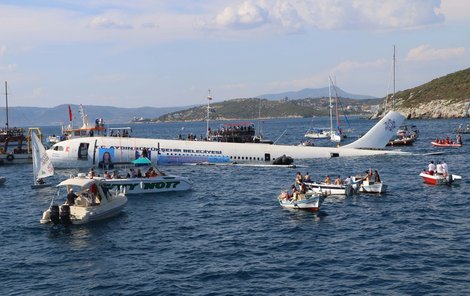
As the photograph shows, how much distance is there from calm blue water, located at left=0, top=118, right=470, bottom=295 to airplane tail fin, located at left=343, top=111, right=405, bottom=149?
29.2 meters

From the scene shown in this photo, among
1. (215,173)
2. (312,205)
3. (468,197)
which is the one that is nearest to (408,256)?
(312,205)

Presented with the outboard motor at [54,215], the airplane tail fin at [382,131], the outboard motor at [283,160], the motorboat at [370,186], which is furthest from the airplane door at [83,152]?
the motorboat at [370,186]

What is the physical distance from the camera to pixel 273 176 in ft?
235

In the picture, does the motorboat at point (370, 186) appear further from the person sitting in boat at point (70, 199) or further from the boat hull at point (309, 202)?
the person sitting in boat at point (70, 199)

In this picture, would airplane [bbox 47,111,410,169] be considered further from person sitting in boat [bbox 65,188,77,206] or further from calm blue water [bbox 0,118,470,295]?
person sitting in boat [bbox 65,188,77,206]

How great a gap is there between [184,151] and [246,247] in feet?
165

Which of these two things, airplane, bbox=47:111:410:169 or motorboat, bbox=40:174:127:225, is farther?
airplane, bbox=47:111:410:169

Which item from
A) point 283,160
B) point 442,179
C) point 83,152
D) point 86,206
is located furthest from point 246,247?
point 83,152

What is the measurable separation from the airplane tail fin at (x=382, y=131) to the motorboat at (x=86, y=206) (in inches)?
2054

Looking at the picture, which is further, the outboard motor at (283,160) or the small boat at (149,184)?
the outboard motor at (283,160)

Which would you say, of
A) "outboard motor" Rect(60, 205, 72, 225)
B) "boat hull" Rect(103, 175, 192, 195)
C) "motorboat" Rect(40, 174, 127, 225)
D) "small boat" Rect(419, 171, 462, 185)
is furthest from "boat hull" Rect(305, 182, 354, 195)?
"outboard motor" Rect(60, 205, 72, 225)

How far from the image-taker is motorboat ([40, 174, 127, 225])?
1681 inches

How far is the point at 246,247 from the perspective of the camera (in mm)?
36500

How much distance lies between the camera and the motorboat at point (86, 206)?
42.7 meters
